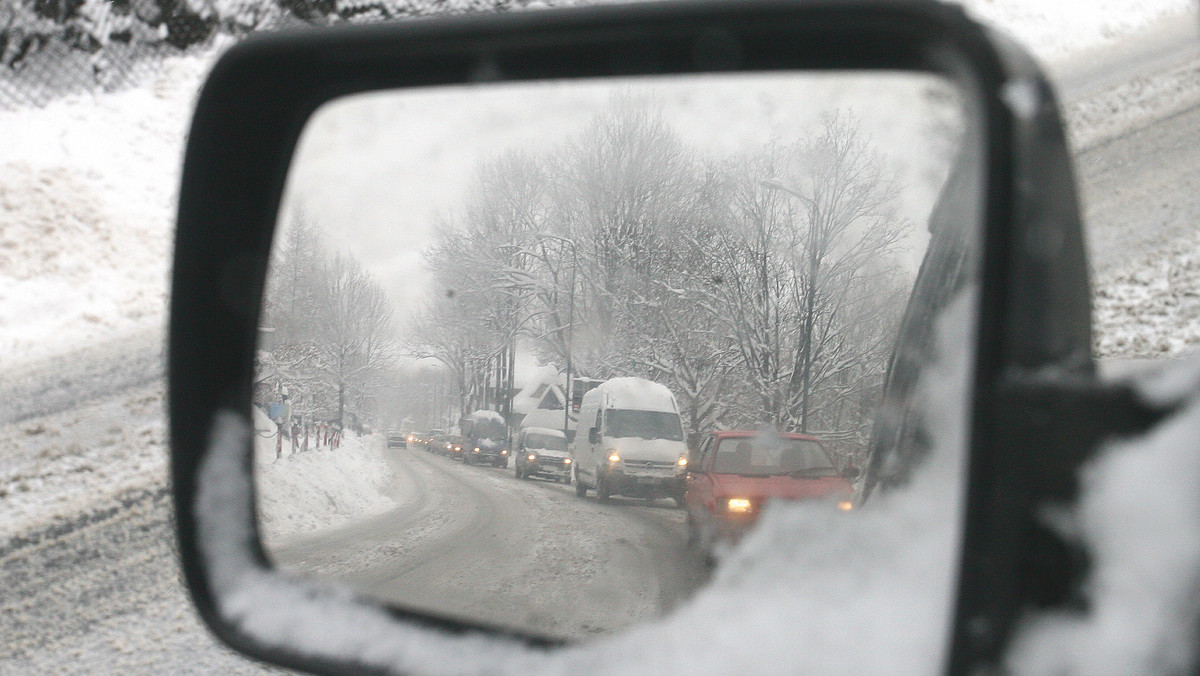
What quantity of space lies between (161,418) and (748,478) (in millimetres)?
9405

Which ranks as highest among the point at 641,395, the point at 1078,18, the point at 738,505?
the point at 1078,18

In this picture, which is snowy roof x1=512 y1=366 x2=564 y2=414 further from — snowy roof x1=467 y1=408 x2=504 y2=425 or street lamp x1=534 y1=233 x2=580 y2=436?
snowy roof x1=467 y1=408 x2=504 y2=425

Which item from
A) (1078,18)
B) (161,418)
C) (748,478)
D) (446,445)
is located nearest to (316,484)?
(446,445)

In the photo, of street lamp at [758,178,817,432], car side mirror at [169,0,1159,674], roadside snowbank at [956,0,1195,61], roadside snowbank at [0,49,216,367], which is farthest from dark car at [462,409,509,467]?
roadside snowbank at [956,0,1195,61]

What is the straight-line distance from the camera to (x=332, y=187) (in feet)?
7.70

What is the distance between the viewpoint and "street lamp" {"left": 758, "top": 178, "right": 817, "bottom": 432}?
1354mm

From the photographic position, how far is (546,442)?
2.04 metres

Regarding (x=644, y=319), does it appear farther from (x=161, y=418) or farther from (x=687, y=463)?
(x=161, y=418)

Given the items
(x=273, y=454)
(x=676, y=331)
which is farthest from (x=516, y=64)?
(x=273, y=454)

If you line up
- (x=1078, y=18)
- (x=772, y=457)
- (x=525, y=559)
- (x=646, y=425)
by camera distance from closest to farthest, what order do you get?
(x=772, y=457)
(x=646, y=425)
(x=525, y=559)
(x=1078, y=18)

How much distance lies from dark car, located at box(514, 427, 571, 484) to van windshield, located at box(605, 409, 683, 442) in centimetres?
16

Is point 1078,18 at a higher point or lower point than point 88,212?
higher

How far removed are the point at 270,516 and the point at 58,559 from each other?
499 cm

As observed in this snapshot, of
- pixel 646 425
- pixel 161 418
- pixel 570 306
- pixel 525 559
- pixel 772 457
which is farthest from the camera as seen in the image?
pixel 161 418
